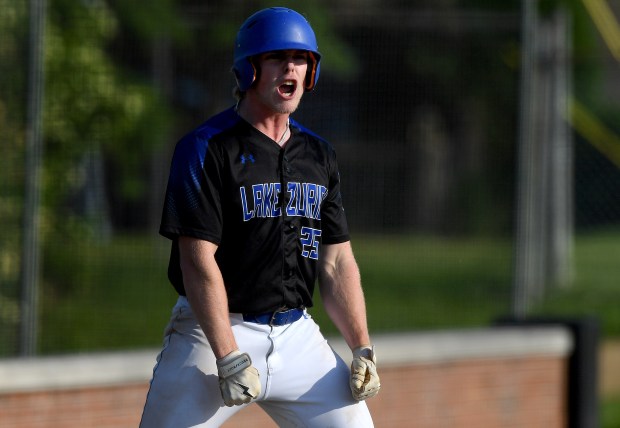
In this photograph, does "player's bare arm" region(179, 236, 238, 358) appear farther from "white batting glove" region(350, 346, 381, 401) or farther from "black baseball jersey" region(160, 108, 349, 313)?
"white batting glove" region(350, 346, 381, 401)

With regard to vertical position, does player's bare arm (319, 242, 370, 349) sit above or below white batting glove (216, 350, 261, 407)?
above

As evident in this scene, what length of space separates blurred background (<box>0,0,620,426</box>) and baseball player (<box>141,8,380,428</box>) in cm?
347

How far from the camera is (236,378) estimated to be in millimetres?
4480

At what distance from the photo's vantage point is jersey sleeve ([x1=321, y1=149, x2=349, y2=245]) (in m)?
5.01

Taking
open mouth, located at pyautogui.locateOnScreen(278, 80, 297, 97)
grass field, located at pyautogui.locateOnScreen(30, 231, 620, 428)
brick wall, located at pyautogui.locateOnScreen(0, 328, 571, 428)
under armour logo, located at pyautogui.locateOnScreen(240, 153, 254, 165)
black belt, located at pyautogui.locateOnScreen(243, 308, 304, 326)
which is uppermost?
open mouth, located at pyautogui.locateOnScreen(278, 80, 297, 97)

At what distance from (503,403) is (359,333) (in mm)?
4234

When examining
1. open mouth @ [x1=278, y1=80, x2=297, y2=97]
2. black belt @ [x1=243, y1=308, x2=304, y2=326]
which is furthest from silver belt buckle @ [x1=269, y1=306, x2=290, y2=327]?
open mouth @ [x1=278, y1=80, x2=297, y2=97]

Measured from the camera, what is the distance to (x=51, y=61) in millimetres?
8516

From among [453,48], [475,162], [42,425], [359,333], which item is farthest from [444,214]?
[359,333]

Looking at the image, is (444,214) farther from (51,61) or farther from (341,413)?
(341,413)

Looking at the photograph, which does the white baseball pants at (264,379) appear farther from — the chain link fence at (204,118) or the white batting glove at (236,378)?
the chain link fence at (204,118)

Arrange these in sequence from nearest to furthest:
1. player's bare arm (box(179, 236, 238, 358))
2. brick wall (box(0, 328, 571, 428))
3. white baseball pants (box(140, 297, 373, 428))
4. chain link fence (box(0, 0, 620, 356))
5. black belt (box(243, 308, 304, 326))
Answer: player's bare arm (box(179, 236, 238, 358)), white baseball pants (box(140, 297, 373, 428)), black belt (box(243, 308, 304, 326)), brick wall (box(0, 328, 571, 428)), chain link fence (box(0, 0, 620, 356))

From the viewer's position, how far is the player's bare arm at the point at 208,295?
14.7ft

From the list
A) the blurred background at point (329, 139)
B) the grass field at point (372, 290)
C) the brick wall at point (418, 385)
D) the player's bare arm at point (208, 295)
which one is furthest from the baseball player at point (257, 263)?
the grass field at point (372, 290)
